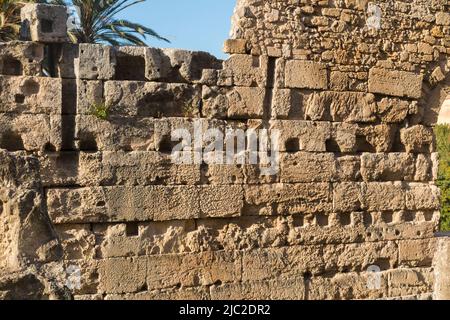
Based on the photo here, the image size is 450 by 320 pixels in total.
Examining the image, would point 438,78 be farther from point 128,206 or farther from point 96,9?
point 96,9

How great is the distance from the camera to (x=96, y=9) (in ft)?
55.7

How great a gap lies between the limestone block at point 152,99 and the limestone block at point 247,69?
1.58 feet

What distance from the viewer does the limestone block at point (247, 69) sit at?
989 centimetres

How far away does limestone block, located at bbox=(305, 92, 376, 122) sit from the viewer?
10.3 m

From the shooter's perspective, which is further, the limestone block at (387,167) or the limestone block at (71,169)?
the limestone block at (387,167)

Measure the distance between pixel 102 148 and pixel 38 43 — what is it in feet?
4.37

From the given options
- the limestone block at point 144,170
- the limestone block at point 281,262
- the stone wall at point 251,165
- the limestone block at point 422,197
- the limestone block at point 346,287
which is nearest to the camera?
the stone wall at point 251,165

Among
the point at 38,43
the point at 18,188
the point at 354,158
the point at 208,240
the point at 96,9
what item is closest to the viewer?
the point at 18,188

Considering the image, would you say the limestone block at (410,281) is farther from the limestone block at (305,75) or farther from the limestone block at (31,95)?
the limestone block at (31,95)

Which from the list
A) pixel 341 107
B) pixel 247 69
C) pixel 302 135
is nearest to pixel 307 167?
pixel 302 135

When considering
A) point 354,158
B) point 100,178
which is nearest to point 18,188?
point 100,178

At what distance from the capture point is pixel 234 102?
32.4ft

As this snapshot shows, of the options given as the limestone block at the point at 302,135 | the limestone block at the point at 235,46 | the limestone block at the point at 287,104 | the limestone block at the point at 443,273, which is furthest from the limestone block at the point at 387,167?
the limestone block at the point at 235,46

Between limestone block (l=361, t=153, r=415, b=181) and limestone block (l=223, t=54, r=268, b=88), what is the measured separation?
1760 mm
